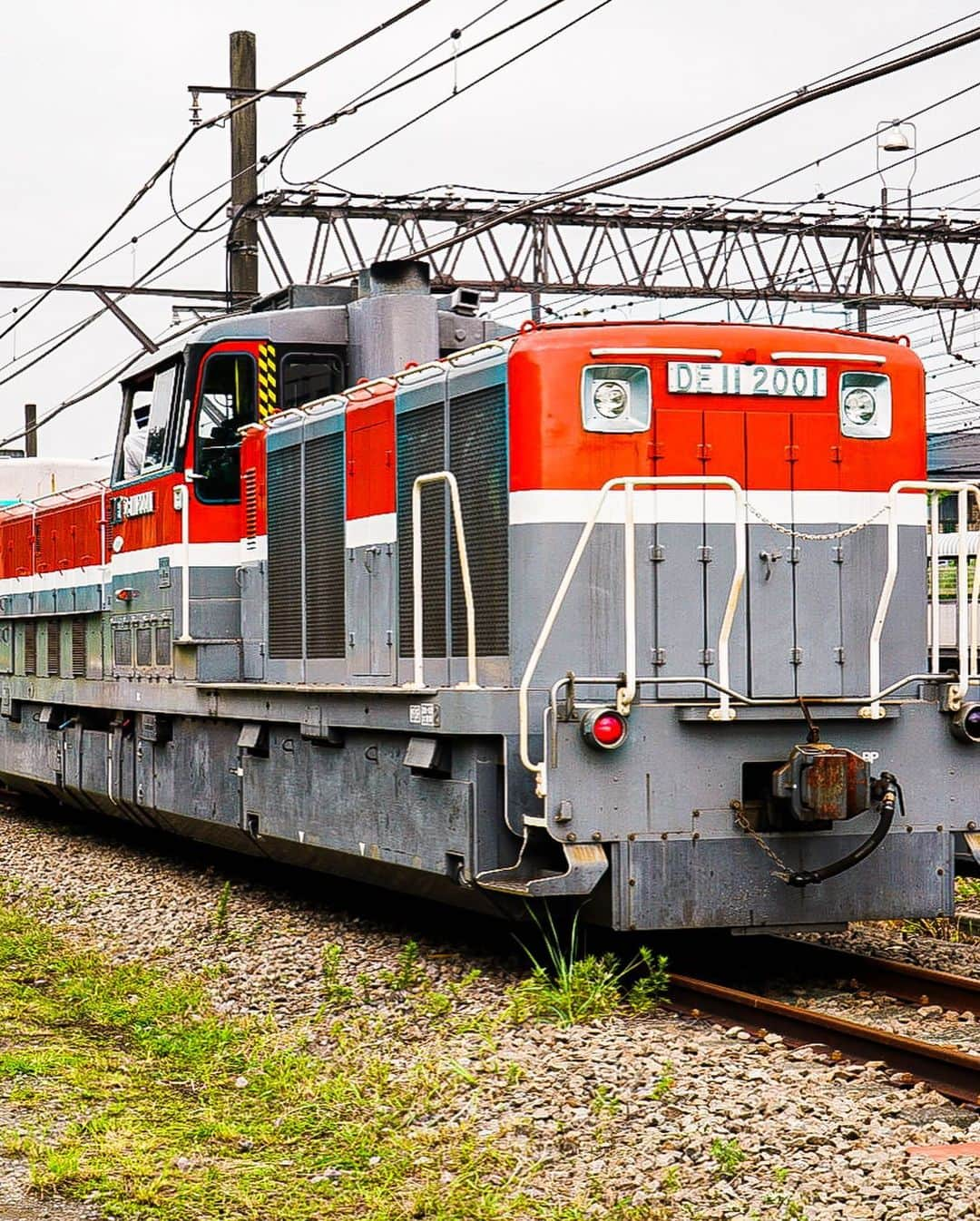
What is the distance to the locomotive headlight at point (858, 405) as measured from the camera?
26.5ft

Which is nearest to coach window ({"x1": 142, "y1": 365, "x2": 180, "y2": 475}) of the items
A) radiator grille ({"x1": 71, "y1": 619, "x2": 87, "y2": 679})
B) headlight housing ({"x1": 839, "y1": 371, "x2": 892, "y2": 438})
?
radiator grille ({"x1": 71, "y1": 619, "x2": 87, "y2": 679})

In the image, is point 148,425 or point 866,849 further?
point 148,425

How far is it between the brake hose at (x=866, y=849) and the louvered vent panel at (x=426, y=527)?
209 cm

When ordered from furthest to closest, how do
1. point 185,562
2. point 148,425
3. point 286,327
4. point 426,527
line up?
1. point 148,425
2. point 185,562
3. point 286,327
4. point 426,527

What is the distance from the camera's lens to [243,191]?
705 inches

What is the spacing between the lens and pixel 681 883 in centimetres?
728

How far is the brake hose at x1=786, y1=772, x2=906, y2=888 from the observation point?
7.24 meters

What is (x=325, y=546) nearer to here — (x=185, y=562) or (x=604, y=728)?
(x=185, y=562)

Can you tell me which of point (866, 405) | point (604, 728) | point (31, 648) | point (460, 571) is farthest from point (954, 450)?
point (604, 728)

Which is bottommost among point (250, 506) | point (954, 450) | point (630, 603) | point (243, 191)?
point (630, 603)

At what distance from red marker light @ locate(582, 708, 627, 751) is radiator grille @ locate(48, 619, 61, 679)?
8.00m

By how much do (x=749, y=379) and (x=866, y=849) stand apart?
2.23m

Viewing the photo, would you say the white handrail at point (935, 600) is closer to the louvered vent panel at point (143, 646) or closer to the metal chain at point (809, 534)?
the metal chain at point (809, 534)

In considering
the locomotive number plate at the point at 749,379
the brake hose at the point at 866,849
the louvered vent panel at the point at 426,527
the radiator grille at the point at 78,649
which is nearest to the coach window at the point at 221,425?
the louvered vent panel at the point at 426,527
